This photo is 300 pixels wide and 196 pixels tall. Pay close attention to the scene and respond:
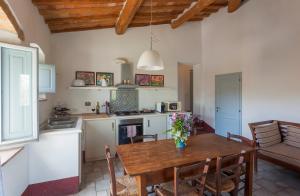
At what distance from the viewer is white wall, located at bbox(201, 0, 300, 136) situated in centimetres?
331

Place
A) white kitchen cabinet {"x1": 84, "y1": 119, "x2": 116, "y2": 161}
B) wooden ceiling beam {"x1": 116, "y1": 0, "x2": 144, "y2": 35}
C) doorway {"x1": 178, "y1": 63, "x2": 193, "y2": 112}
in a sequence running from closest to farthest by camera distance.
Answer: wooden ceiling beam {"x1": 116, "y1": 0, "x2": 144, "y2": 35}, white kitchen cabinet {"x1": 84, "y1": 119, "x2": 116, "y2": 161}, doorway {"x1": 178, "y1": 63, "x2": 193, "y2": 112}

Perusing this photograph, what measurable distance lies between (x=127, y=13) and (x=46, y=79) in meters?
1.86

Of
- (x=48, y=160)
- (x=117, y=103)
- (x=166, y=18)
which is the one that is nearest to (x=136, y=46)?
(x=166, y=18)

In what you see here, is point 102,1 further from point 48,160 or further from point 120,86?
point 48,160

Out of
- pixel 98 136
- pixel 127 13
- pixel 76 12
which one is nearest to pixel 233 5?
pixel 127 13

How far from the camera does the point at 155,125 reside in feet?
13.5

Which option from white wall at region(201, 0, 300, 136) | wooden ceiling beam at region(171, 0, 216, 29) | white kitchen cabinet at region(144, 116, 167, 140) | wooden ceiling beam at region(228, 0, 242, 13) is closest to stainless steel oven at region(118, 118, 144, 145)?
white kitchen cabinet at region(144, 116, 167, 140)

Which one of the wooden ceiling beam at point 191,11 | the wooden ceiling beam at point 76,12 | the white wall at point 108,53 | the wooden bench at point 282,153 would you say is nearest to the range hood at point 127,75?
the white wall at point 108,53

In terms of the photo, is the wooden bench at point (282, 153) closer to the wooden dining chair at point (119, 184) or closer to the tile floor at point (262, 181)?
the tile floor at point (262, 181)

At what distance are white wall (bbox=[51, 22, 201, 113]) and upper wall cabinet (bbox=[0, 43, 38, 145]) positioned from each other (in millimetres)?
1873

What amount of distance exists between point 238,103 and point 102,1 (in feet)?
12.5

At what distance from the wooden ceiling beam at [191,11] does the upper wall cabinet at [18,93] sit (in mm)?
3329

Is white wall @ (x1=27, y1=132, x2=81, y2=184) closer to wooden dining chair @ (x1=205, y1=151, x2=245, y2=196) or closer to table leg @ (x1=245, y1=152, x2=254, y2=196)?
wooden dining chair @ (x1=205, y1=151, x2=245, y2=196)

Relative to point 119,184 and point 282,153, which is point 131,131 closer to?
point 119,184
